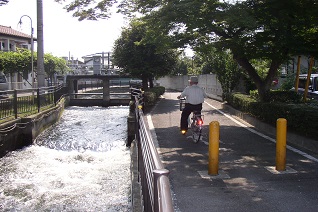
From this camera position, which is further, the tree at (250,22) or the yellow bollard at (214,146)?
the tree at (250,22)

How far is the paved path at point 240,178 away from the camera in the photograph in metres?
4.99

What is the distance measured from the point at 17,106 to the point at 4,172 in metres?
4.56

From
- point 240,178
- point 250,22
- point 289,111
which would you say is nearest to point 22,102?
point 250,22

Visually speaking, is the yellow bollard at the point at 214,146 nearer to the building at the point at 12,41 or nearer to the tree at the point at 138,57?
the tree at the point at 138,57

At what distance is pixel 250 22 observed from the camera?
9055 mm

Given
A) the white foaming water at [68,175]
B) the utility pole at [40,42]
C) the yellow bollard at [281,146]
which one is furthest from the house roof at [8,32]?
the yellow bollard at [281,146]

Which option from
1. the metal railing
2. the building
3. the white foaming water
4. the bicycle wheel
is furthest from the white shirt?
the building

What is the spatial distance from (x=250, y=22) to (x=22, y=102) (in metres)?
9.73

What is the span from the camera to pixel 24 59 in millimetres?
37062

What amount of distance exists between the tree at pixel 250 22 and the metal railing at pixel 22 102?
18.8ft

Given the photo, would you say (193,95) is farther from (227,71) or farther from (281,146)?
(227,71)

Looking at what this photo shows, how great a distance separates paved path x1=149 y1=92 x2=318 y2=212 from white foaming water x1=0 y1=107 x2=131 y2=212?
1419 mm

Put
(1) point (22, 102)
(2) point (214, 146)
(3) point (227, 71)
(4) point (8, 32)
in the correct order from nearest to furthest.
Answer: (2) point (214, 146), (1) point (22, 102), (3) point (227, 71), (4) point (8, 32)

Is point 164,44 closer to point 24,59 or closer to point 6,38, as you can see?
point 24,59
